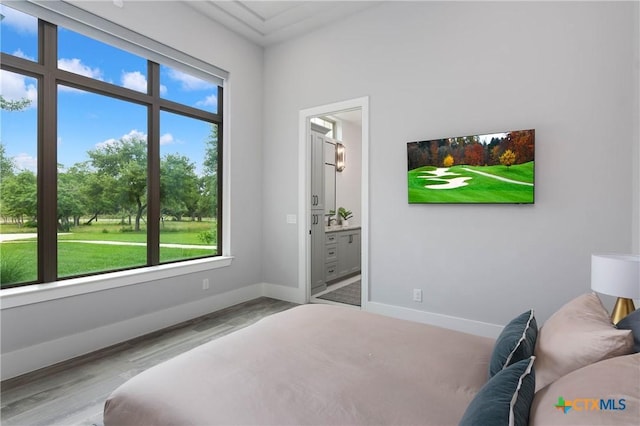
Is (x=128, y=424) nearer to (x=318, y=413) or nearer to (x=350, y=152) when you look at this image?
(x=318, y=413)

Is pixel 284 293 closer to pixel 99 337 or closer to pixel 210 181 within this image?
pixel 210 181

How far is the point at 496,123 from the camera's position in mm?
2889

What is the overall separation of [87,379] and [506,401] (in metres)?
2.65

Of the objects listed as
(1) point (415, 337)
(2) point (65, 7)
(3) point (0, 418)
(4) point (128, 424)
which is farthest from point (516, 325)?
(2) point (65, 7)

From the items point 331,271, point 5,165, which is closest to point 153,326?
point 5,165

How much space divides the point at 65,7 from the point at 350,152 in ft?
16.2

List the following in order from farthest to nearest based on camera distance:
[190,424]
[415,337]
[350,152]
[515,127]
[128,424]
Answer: [350,152]
[515,127]
[415,337]
[128,424]
[190,424]

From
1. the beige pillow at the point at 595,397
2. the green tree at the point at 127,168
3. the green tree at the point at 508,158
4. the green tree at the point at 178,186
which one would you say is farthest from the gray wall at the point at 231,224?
the beige pillow at the point at 595,397

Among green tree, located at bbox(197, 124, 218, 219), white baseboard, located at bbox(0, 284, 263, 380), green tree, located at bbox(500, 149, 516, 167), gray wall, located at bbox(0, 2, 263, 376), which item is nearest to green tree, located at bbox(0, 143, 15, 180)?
gray wall, located at bbox(0, 2, 263, 376)

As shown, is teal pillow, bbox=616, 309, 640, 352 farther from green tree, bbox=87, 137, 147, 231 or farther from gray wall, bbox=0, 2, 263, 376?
green tree, bbox=87, 137, 147, 231

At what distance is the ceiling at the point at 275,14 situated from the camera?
11.4 feet

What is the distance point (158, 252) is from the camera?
3365mm

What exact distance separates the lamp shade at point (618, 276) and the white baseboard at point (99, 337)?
3443 mm

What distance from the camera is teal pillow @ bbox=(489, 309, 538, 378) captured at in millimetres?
1140
